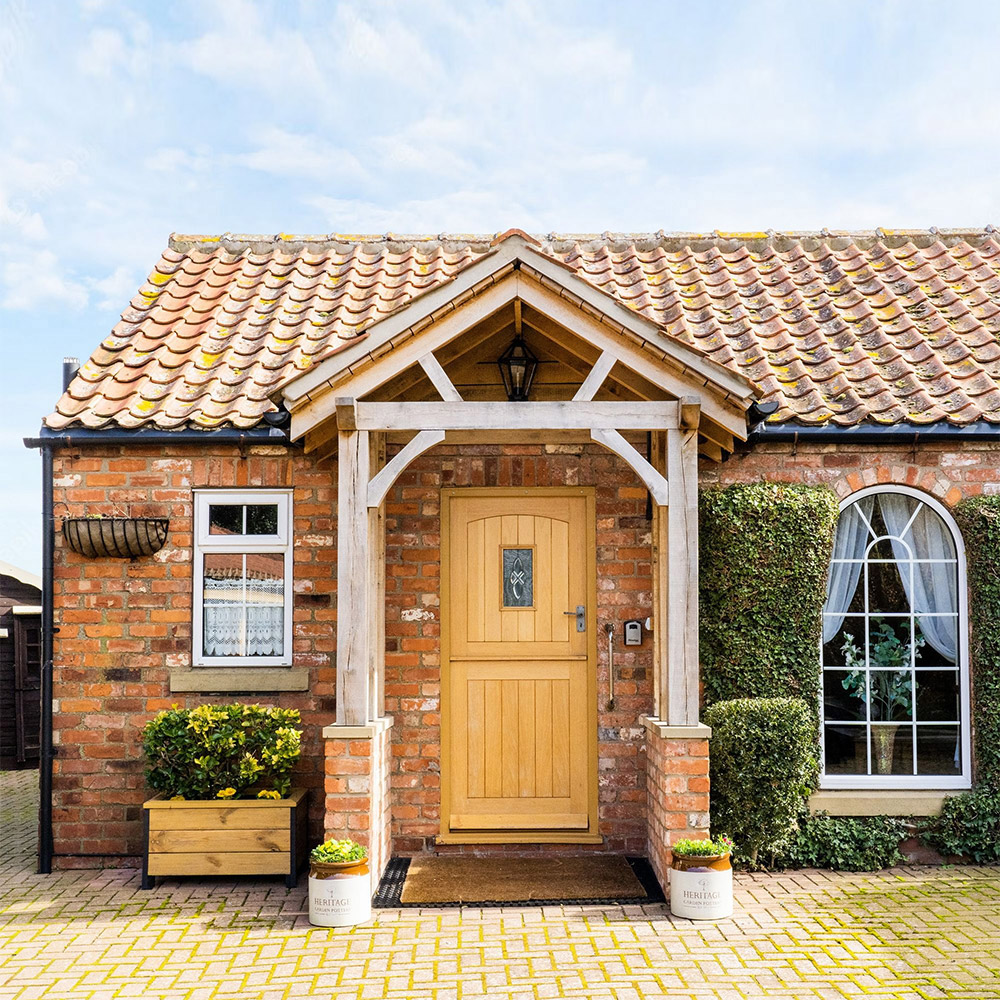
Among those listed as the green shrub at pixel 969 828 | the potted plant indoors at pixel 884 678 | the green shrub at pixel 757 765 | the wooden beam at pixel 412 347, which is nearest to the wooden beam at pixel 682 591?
the green shrub at pixel 757 765

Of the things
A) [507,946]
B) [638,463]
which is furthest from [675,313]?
[507,946]

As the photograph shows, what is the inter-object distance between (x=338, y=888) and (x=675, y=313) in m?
5.50

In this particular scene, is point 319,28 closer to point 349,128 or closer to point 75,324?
point 349,128

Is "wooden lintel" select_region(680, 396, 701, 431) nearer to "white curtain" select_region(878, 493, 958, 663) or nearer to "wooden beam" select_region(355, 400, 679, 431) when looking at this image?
"wooden beam" select_region(355, 400, 679, 431)

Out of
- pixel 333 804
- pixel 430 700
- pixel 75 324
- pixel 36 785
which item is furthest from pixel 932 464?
pixel 75 324

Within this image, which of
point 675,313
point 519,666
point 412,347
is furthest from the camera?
point 675,313

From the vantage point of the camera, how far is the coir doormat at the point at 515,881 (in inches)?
245

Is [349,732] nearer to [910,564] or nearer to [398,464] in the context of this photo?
[398,464]

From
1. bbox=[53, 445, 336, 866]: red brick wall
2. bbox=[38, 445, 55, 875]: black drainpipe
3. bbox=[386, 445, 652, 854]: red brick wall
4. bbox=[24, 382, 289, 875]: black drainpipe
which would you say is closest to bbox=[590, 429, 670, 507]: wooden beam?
bbox=[386, 445, 652, 854]: red brick wall

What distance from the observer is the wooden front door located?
24.4 ft

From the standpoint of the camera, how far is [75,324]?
166 ft

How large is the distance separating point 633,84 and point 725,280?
198 cm

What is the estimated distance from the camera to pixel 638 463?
636 cm

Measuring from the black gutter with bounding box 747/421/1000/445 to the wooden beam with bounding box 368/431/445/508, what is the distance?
237 cm
